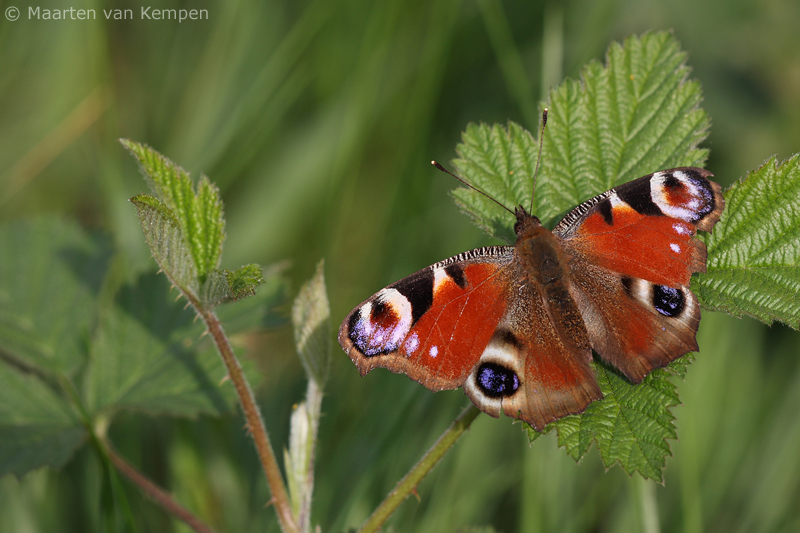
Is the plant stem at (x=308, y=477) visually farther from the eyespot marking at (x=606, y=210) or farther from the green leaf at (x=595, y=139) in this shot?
the eyespot marking at (x=606, y=210)

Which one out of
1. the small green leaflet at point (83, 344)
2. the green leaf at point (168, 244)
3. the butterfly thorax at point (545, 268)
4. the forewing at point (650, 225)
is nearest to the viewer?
the green leaf at point (168, 244)

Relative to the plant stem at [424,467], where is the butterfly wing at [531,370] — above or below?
above

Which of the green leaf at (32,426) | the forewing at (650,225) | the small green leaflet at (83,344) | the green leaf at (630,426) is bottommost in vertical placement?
the green leaf at (32,426)

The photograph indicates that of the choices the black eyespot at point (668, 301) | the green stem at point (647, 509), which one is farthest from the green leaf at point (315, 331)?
the green stem at point (647, 509)

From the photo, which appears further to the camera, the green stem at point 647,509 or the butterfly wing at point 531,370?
the green stem at point 647,509

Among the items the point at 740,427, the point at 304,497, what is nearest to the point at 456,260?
the point at 304,497

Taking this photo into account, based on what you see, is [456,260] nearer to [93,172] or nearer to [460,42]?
[460,42]

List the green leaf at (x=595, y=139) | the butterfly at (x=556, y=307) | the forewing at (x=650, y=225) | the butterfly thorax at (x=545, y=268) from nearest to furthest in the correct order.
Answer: the butterfly at (x=556, y=307)
the forewing at (x=650, y=225)
the butterfly thorax at (x=545, y=268)
the green leaf at (x=595, y=139)

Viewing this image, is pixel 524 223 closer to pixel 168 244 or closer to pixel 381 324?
pixel 381 324
